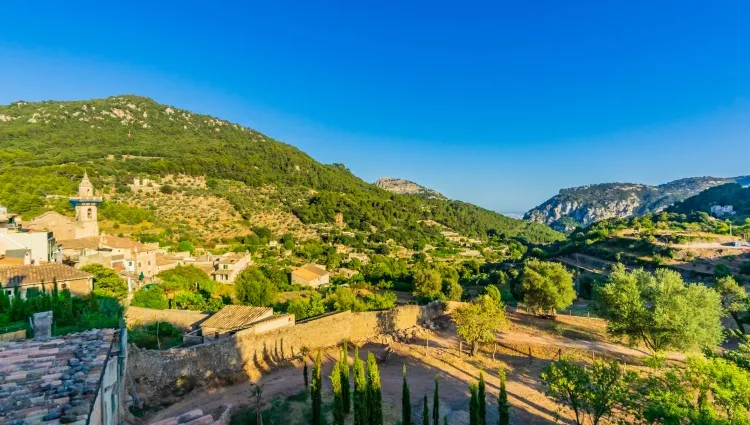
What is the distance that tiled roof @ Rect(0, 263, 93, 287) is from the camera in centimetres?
1681

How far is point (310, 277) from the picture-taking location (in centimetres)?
4006

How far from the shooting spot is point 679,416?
8.06 metres

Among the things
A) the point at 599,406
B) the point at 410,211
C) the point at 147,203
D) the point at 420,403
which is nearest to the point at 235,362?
the point at 420,403

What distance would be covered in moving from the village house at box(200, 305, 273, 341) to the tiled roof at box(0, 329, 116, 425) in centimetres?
1107

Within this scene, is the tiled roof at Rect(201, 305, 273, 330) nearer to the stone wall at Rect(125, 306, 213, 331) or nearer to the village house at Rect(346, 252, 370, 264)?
the stone wall at Rect(125, 306, 213, 331)

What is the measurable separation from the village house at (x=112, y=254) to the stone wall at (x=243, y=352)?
13.7 meters

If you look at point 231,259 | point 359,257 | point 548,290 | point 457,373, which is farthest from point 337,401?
point 359,257

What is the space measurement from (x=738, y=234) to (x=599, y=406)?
2234 inches

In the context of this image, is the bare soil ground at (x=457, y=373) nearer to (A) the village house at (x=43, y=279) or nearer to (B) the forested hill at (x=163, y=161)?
(A) the village house at (x=43, y=279)

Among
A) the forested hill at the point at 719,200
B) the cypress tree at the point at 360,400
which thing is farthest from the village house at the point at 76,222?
the forested hill at the point at 719,200

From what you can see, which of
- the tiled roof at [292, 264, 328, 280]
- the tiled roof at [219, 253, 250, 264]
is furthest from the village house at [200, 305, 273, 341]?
the tiled roof at [292, 264, 328, 280]

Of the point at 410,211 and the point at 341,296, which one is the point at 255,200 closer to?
the point at 410,211

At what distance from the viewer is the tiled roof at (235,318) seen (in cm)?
1794

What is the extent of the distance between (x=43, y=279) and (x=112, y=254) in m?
9.67
